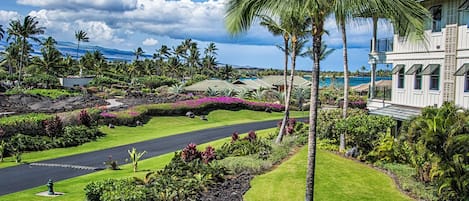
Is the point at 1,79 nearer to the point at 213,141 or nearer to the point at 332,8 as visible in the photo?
the point at 213,141

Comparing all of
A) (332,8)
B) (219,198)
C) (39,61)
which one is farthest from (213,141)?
(39,61)

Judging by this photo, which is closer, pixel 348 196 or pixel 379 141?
pixel 348 196

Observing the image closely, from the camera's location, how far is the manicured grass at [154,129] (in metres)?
24.6

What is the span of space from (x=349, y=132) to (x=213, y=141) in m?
10.9

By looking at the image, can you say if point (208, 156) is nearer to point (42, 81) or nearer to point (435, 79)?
point (435, 79)

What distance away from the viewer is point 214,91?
5678 cm

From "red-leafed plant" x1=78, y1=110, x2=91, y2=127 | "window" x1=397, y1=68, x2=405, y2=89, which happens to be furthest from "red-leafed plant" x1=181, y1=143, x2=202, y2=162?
"red-leafed plant" x1=78, y1=110, x2=91, y2=127

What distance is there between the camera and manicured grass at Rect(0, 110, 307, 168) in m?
24.6

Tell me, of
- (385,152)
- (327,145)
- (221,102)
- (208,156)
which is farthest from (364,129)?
(221,102)

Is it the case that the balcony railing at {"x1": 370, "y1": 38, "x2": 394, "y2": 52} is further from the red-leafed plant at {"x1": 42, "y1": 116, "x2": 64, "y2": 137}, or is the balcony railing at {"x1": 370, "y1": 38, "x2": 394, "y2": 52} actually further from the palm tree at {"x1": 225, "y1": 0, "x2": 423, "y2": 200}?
the red-leafed plant at {"x1": 42, "y1": 116, "x2": 64, "y2": 137}

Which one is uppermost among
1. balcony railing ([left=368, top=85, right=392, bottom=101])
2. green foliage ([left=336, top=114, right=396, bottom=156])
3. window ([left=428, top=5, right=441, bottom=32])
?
window ([left=428, top=5, right=441, bottom=32])

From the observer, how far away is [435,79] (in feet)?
70.9

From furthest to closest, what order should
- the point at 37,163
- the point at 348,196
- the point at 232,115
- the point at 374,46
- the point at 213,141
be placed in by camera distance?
the point at 232,115, the point at 213,141, the point at 374,46, the point at 37,163, the point at 348,196

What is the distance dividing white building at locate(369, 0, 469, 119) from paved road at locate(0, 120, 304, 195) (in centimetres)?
1210
